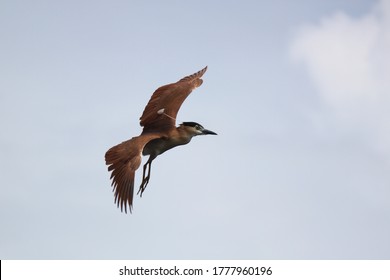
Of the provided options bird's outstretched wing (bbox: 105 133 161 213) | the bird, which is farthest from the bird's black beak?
bird's outstretched wing (bbox: 105 133 161 213)

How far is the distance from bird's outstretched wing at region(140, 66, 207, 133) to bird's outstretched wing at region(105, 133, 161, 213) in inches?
64.4

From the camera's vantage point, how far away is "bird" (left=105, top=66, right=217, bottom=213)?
12.7m

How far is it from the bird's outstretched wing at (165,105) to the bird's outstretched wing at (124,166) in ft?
5.36

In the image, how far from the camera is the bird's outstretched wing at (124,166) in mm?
12586

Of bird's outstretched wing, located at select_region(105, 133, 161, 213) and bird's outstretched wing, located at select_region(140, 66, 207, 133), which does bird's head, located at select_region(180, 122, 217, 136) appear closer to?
bird's outstretched wing, located at select_region(140, 66, 207, 133)

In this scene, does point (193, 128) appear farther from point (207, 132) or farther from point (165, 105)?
point (165, 105)

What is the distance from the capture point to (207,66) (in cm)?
1798

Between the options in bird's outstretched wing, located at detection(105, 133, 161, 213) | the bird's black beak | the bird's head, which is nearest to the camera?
bird's outstretched wing, located at detection(105, 133, 161, 213)

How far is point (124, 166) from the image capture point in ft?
41.9

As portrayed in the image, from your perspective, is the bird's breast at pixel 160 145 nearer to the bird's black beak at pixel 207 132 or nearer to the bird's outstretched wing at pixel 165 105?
the bird's outstretched wing at pixel 165 105

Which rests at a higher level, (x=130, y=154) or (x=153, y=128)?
(x=153, y=128)
